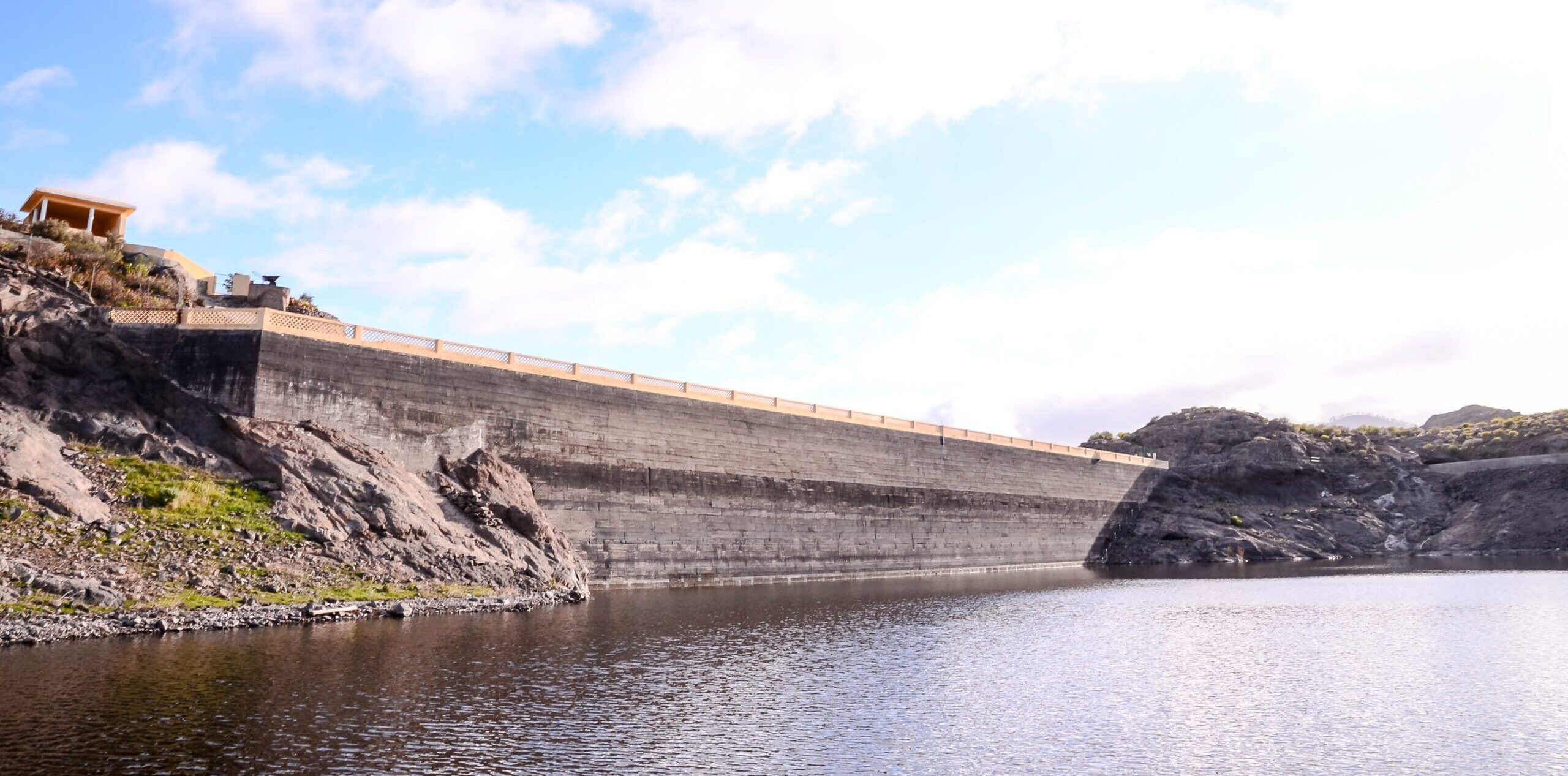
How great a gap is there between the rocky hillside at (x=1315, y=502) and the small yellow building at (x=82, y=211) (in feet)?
215

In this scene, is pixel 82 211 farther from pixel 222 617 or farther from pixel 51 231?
pixel 222 617

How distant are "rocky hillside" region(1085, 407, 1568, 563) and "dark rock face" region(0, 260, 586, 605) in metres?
55.2

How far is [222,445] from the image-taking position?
3184 centimetres

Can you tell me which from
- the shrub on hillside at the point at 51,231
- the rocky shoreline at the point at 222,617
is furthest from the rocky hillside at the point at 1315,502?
Result: the shrub on hillside at the point at 51,231

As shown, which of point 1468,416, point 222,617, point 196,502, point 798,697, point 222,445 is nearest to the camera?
point 798,697

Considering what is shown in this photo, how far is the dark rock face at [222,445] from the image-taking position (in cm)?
3008

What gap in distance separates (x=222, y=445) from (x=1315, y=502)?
79500 mm

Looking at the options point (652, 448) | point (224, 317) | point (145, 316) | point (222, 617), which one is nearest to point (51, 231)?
point (145, 316)

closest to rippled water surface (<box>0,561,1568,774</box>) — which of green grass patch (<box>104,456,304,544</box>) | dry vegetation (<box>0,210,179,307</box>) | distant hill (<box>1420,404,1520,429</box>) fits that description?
green grass patch (<box>104,456,304,544</box>)

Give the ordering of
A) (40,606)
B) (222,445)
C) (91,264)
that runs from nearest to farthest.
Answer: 1. (40,606)
2. (222,445)
3. (91,264)

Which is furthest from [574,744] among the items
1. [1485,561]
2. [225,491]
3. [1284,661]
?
[1485,561]

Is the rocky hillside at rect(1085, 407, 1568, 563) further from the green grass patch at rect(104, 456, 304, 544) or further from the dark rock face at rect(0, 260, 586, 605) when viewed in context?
the green grass patch at rect(104, 456, 304, 544)

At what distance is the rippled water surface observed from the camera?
14.1 metres

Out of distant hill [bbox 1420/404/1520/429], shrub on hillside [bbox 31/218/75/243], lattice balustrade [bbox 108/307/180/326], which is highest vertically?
distant hill [bbox 1420/404/1520/429]
